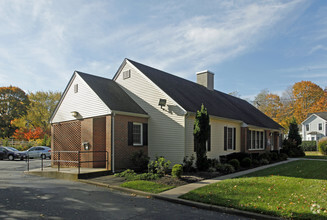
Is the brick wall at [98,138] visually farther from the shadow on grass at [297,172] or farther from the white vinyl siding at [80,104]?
the shadow on grass at [297,172]

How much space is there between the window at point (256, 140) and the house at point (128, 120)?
3.13 meters

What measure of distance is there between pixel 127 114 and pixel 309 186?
8.86m

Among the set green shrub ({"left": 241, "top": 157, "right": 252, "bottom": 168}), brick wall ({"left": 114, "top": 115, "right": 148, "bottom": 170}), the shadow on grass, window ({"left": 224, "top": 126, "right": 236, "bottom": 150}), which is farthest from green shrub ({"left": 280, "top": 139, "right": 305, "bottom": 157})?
brick wall ({"left": 114, "top": 115, "right": 148, "bottom": 170})

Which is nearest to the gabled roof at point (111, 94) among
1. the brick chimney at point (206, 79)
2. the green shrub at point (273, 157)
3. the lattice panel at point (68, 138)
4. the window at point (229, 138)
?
the lattice panel at point (68, 138)

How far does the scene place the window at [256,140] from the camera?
19.4 metres

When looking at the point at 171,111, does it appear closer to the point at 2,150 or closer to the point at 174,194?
the point at 174,194

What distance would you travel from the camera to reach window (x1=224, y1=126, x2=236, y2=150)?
54.1ft

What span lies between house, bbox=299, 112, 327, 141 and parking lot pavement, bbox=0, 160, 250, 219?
1837 inches

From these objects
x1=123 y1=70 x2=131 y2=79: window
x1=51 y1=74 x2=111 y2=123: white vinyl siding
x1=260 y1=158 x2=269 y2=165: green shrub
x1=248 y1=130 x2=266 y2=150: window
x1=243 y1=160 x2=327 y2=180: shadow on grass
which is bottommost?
x1=260 y1=158 x2=269 y2=165: green shrub

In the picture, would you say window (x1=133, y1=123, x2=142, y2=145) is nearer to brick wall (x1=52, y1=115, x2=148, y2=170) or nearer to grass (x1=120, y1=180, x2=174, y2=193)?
brick wall (x1=52, y1=115, x2=148, y2=170)

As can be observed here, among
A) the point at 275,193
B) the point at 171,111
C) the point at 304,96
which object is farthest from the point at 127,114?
the point at 304,96

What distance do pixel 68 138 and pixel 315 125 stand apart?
154ft

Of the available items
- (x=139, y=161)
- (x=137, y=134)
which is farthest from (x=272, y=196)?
(x=137, y=134)

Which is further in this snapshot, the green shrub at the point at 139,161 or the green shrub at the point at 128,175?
the green shrub at the point at 139,161
